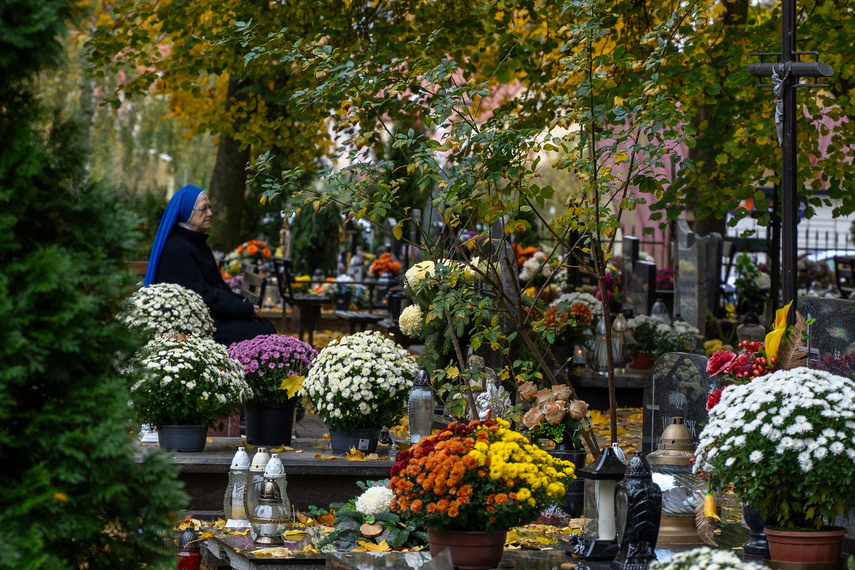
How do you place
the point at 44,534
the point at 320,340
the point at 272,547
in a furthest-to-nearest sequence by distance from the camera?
the point at 320,340 → the point at 272,547 → the point at 44,534

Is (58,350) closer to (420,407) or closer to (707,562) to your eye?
(707,562)

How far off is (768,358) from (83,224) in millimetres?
2918

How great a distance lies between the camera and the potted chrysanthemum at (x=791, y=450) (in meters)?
4.08

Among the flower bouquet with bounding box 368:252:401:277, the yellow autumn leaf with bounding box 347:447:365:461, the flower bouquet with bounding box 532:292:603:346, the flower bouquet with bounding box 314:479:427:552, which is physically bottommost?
the flower bouquet with bounding box 314:479:427:552

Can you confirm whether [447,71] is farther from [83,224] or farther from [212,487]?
[83,224]

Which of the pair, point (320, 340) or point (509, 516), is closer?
point (509, 516)

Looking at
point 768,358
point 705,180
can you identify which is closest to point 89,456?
point 768,358

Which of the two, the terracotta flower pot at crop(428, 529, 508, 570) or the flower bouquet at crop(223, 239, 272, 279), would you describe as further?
the flower bouquet at crop(223, 239, 272, 279)

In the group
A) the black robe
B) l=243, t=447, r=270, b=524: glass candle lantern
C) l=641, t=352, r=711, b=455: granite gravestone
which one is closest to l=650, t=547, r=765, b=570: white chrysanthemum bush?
l=243, t=447, r=270, b=524: glass candle lantern

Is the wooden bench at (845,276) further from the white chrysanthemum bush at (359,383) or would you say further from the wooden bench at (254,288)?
the white chrysanthemum bush at (359,383)

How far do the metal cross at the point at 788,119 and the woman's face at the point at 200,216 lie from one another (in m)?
4.57

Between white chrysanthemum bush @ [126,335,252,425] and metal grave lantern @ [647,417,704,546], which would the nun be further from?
metal grave lantern @ [647,417,704,546]

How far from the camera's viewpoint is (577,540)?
4.78 metres

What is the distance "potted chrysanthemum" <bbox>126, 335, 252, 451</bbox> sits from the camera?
643 cm
